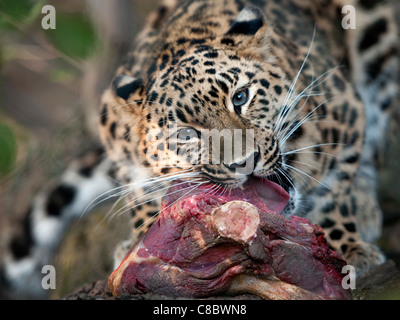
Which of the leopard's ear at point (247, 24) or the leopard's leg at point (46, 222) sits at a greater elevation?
the leopard's ear at point (247, 24)

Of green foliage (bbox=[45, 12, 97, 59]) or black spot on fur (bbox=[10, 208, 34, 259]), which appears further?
black spot on fur (bbox=[10, 208, 34, 259])

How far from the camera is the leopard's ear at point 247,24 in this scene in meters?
4.41

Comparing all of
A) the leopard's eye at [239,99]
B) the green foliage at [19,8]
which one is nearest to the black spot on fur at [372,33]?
the leopard's eye at [239,99]

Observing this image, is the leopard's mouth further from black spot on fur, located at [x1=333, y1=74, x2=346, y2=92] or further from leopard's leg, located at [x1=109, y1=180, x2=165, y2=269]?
black spot on fur, located at [x1=333, y1=74, x2=346, y2=92]

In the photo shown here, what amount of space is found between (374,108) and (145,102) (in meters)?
2.91

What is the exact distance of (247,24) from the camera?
442 centimetres

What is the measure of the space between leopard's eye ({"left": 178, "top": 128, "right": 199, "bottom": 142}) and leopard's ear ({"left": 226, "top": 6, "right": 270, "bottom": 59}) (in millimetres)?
769

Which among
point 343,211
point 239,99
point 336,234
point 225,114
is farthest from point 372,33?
point 225,114

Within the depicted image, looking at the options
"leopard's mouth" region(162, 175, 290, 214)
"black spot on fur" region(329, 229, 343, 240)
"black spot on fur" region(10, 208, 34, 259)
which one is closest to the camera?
"leopard's mouth" region(162, 175, 290, 214)

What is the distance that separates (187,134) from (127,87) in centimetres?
70

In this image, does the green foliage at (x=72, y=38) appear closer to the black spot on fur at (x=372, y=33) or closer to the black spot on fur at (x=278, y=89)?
the black spot on fur at (x=278, y=89)

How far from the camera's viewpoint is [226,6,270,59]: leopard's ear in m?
4.39

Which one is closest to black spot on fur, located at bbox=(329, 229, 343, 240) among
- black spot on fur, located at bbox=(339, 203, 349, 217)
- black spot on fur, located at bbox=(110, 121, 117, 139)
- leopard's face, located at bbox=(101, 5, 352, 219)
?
black spot on fur, located at bbox=(339, 203, 349, 217)

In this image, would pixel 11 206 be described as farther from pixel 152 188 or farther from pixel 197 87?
pixel 197 87
